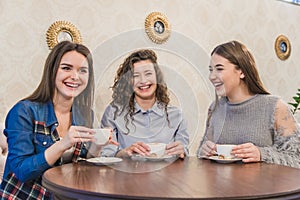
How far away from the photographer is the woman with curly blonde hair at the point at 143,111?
1358mm

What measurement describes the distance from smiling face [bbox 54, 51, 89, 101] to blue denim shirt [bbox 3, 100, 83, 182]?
0.32 ft

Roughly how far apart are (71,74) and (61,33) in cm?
129

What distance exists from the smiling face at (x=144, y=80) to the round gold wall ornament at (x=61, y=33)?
1.51 m

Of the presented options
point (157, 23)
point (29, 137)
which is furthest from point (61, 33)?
point (29, 137)

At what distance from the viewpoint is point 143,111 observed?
1457 mm

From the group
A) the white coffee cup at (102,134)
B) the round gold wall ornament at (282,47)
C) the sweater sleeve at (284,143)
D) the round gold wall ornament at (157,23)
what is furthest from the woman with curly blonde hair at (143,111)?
the round gold wall ornament at (282,47)

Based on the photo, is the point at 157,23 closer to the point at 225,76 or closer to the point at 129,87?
the point at 225,76

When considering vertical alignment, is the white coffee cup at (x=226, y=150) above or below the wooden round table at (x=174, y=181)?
above

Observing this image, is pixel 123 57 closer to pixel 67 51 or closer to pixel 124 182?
pixel 67 51

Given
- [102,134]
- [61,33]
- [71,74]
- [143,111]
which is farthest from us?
[61,33]

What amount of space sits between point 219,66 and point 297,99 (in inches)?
86.9

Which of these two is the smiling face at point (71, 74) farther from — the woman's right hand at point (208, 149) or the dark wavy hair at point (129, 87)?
the woman's right hand at point (208, 149)

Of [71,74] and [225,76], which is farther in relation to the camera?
[225,76]

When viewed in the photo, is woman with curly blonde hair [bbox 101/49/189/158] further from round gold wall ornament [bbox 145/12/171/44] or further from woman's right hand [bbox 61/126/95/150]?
round gold wall ornament [bbox 145/12/171/44]
